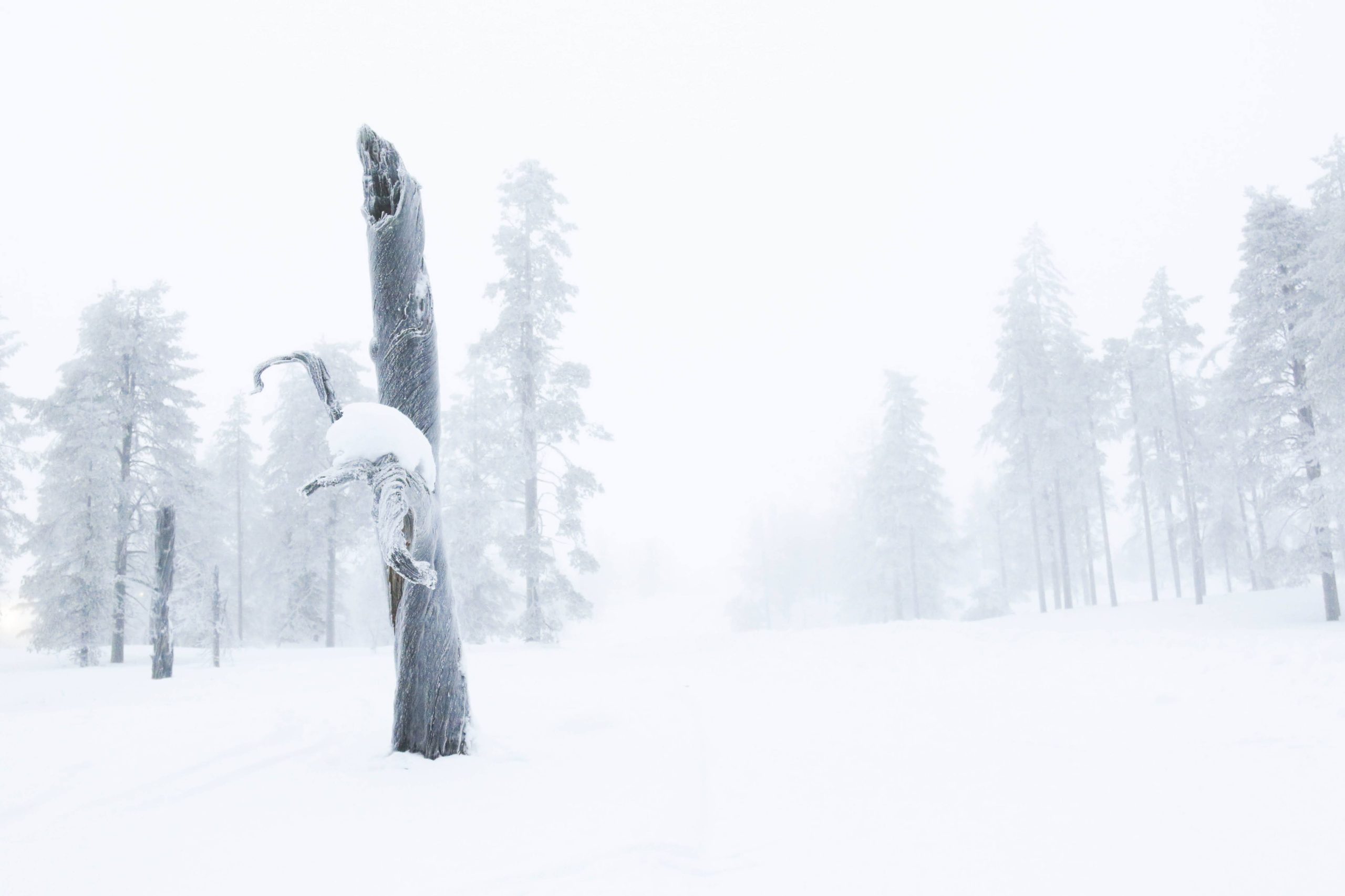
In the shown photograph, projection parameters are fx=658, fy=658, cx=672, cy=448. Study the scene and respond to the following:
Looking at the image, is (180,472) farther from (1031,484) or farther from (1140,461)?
(1140,461)

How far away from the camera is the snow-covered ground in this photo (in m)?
3.62

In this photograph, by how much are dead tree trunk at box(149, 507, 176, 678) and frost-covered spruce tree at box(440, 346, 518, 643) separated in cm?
682

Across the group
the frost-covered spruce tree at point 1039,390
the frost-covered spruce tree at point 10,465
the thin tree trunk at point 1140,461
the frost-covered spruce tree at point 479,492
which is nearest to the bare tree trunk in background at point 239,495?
the frost-covered spruce tree at point 10,465

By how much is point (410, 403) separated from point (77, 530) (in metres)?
19.4

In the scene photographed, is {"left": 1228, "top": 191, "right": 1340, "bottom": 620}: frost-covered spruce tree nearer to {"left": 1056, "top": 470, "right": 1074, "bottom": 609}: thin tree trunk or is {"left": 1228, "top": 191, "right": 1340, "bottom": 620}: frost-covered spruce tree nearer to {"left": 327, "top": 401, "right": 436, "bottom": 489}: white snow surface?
{"left": 1056, "top": 470, "right": 1074, "bottom": 609}: thin tree trunk

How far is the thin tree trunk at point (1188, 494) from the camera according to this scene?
25.0 m

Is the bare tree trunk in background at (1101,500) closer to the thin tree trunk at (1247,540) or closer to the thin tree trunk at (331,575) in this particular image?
the thin tree trunk at (1247,540)

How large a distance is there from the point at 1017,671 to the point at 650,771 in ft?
24.0

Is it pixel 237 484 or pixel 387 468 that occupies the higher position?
pixel 237 484

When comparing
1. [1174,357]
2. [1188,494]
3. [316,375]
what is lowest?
[1188,494]

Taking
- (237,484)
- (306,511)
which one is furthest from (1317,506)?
(237,484)

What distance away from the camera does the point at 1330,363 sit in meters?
16.5

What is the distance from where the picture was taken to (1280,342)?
61.0 ft

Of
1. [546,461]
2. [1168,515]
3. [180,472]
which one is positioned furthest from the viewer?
[1168,515]
